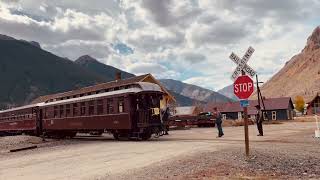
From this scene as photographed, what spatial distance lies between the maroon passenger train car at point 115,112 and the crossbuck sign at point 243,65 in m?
14.4

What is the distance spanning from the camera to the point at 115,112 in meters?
28.7

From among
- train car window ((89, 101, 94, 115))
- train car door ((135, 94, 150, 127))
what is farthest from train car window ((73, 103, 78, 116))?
train car door ((135, 94, 150, 127))

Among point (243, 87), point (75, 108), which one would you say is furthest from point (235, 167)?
point (75, 108)

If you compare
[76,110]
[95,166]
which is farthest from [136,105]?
[95,166]

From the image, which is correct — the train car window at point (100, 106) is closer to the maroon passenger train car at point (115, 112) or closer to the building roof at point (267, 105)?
the maroon passenger train car at point (115, 112)

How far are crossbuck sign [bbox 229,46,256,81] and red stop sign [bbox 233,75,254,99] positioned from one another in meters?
0.18

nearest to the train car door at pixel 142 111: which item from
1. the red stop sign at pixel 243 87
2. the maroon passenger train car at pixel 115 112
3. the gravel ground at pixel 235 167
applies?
the maroon passenger train car at pixel 115 112

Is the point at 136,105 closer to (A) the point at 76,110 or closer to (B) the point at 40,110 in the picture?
(A) the point at 76,110

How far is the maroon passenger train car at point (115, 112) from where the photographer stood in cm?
2772

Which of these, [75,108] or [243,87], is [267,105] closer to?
[75,108]

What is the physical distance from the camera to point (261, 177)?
11008 millimetres

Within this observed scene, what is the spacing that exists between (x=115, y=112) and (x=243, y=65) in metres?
16.3

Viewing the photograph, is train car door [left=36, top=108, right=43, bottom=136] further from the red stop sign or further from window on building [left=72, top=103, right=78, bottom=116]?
the red stop sign

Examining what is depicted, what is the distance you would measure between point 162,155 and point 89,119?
15357mm
